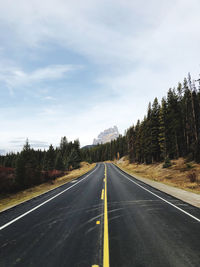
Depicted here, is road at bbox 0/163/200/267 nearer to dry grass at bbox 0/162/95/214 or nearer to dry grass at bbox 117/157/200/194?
dry grass at bbox 0/162/95/214

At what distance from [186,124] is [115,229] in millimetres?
38117

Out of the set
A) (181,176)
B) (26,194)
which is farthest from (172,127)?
(26,194)

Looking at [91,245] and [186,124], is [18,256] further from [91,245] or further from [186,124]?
[186,124]

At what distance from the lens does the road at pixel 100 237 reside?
3401 mm

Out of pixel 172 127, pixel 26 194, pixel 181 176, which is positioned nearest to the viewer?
pixel 26 194

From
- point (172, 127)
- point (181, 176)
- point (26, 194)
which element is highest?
point (172, 127)

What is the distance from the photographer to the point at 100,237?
4410 millimetres

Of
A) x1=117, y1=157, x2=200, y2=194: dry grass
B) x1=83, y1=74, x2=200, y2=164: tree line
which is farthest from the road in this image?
x1=83, y1=74, x2=200, y2=164: tree line

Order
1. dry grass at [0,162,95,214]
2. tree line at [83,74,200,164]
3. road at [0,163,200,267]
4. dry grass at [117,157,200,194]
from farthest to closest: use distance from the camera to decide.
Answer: tree line at [83,74,200,164] < dry grass at [117,157,200,194] < dry grass at [0,162,95,214] < road at [0,163,200,267]

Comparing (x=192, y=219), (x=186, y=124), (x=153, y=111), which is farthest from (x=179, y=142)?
(x=192, y=219)

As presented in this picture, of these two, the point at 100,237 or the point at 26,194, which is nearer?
the point at 100,237

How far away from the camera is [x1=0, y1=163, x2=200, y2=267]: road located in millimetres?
3401

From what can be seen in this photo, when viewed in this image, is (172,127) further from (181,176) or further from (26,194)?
(26,194)

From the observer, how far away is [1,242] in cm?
423
